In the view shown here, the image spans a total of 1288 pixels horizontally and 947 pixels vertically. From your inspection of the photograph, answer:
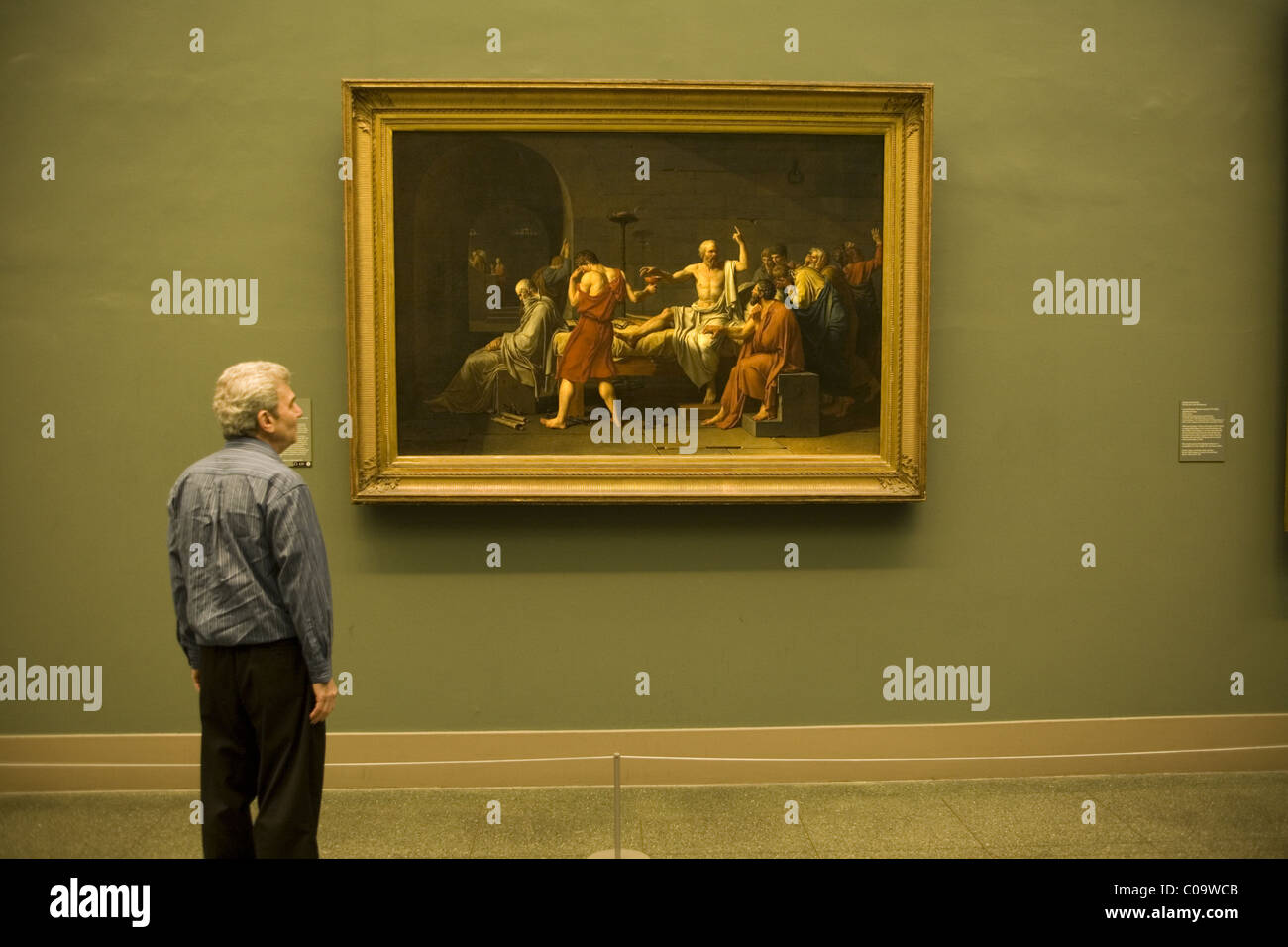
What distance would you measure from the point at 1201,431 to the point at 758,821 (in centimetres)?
372

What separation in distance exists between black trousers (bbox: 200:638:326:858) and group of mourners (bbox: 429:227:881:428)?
2.31 metres

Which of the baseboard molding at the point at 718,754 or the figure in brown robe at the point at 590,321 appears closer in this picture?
the figure in brown robe at the point at 590,321

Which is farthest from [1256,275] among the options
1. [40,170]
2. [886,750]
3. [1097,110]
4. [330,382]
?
[40,170]

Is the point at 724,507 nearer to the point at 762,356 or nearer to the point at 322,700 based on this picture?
the point at 762,356

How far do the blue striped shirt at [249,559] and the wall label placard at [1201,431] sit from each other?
5301mm

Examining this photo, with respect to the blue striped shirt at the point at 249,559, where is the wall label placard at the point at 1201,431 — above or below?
above

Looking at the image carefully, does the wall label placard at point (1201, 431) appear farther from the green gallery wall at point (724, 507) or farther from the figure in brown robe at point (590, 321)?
the figure in brown robe at point (590, 321)

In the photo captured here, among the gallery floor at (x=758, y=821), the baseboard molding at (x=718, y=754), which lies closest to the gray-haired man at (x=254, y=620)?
the gallery floor at (x=758, y=821)

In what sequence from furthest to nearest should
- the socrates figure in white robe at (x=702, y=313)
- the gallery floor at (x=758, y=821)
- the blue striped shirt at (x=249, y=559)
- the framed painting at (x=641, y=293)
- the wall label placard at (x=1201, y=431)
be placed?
the wall label placard at (x=1201, y=431)
the socrates figure in white robe at (x=702, y=313)
the framed painting at (x=641, y=293)
the gallery floor at (x=758, y=821)
the blue striped shirt at (x=249, y=559)

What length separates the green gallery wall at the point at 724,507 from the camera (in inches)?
219

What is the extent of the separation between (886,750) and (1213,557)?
8.05 feet

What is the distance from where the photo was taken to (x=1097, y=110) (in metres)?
5.82

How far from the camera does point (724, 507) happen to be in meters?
5.84

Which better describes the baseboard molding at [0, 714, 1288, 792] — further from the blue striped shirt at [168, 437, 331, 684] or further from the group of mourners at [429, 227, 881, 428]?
the blue striped shirt at [168, 437, 331, 684]
